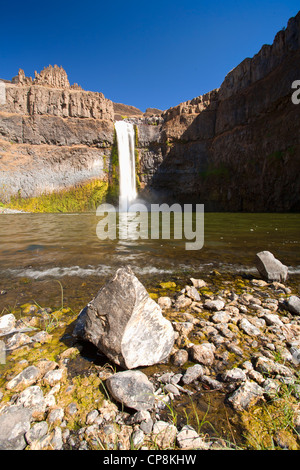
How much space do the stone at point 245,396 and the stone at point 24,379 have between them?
137cm

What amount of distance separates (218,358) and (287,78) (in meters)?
34.2

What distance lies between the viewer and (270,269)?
3734mm

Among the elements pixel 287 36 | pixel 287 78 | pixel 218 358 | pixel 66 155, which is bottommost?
pixel 218 358

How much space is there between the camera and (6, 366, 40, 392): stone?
4.84ft

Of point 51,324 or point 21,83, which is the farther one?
point 21,83

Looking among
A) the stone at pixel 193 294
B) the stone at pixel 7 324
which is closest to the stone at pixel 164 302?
the stone at pixel 193 294

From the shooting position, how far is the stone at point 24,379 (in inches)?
58.1

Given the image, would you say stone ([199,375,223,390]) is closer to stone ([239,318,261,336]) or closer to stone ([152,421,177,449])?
stone ([152,421,177,449])


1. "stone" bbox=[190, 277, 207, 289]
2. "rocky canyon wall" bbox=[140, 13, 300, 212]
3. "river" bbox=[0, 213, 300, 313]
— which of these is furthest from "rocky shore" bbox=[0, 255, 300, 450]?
"rocky canyon wall" bbox=[140, 13, 300, 212]

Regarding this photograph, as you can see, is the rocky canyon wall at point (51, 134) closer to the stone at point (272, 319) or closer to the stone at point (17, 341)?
the stone at point (17, 341)

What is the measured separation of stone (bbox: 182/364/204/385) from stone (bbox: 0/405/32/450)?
1.01 meters

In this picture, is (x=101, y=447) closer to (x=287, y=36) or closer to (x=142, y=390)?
(x=142, y=390)
